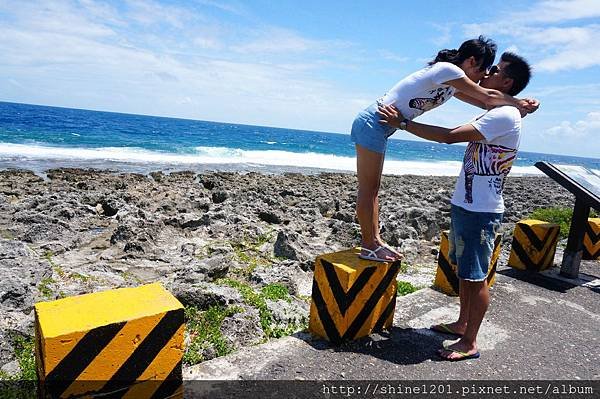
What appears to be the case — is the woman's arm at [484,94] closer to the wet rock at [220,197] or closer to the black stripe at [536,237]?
the black stripe at [536,237]

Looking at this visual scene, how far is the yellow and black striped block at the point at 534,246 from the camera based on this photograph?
562 centimetres

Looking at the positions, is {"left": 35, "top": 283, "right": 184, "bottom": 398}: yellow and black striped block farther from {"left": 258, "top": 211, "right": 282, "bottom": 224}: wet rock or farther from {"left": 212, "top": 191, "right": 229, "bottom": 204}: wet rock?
{"left": 212, "top": 191, "right": 229, "bottom": 204}: wet rock

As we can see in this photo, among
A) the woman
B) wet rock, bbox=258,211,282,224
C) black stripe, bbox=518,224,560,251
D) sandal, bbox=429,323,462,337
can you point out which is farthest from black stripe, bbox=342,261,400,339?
wet rock, bbox=258,211,282,224

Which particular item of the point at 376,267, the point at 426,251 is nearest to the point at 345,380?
the point at 376,267

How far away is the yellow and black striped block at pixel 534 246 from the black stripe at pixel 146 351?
466 centimetres

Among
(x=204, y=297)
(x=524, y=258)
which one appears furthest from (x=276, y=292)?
(x=524, y=258)

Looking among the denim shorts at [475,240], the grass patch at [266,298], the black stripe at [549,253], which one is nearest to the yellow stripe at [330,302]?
the grass patch at [266,298]

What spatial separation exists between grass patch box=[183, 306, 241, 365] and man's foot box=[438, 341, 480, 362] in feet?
5.13

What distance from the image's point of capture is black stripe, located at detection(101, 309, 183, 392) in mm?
2331

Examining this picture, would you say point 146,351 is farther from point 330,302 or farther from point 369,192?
point 369,192

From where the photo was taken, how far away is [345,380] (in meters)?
2.95

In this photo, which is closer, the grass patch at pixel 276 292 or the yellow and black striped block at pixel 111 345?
the yellow and black striped block at pixel 111 345

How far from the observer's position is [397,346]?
11.4ft

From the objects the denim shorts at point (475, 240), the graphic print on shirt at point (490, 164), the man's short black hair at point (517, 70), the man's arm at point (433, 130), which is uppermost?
the man's short black hair at point (517, 70)
